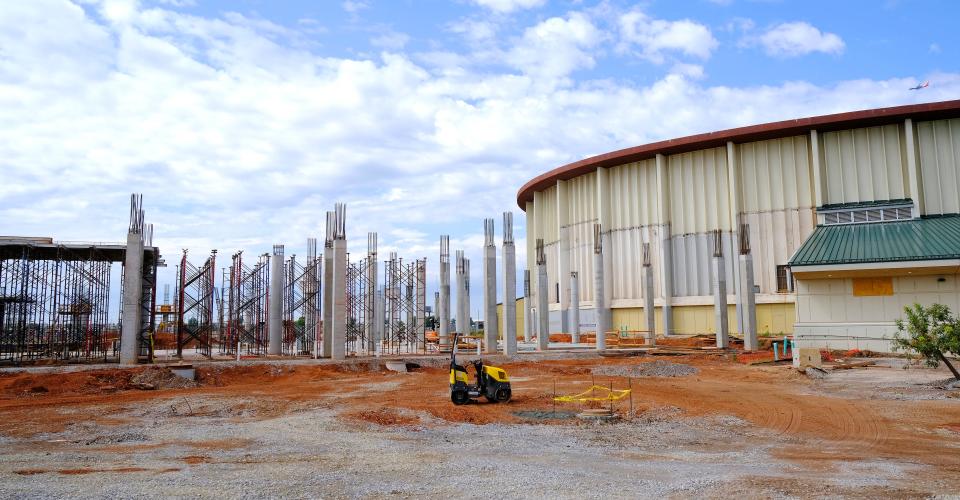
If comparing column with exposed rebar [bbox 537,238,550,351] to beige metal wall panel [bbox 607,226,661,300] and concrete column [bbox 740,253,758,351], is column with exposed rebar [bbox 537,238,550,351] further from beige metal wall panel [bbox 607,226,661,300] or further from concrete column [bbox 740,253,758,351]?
beige metal wall panel [bbox 607,226,661,300]

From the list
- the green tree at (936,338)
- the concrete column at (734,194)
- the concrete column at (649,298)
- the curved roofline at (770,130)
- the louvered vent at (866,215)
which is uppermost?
the curved roofline at (770,130)

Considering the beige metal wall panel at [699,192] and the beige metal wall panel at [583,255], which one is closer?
the beige metal wall panel at [699,192]

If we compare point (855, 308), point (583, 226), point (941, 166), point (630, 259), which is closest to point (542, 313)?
point (630, 259)

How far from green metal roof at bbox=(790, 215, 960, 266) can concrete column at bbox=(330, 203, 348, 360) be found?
65.3 feet

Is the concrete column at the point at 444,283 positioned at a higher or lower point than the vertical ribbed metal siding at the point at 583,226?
lower

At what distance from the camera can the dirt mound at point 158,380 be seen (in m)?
20.7

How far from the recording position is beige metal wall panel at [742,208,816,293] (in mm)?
40969

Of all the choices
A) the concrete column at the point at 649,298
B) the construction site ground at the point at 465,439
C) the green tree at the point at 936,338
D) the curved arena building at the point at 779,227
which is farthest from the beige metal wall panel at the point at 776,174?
the green tree at the point at 936,338

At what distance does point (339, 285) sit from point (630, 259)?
2576 cm

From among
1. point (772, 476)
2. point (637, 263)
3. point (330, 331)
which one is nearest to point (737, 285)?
point (637, 263)

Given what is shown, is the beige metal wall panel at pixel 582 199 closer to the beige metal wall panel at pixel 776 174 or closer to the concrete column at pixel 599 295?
the beige metal wall panel at pixel 776 174

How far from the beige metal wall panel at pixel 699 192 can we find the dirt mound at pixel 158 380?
33.1 meters

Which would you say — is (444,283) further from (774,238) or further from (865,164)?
(865,164)

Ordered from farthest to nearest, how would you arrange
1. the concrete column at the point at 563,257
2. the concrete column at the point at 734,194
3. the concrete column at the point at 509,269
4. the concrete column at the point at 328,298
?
1. the concrete column at the point at 563,257
2. the concrete column at the point at 734,194
3. the concrete column at the point at 509,269
4. the concrete column at the point at 328,298
